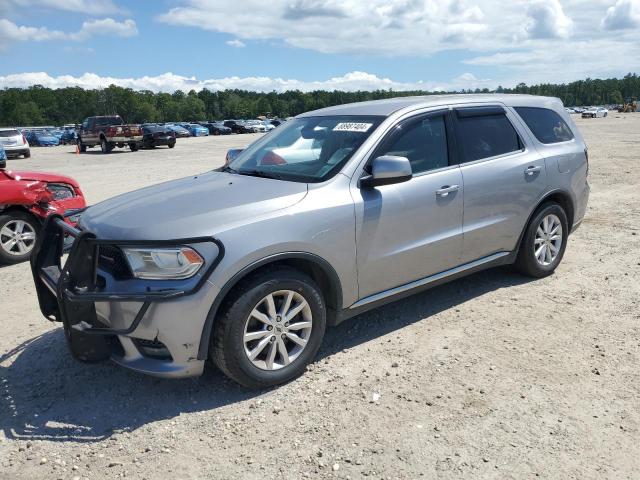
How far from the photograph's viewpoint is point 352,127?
4.24 meters

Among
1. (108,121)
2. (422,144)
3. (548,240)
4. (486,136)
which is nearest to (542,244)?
(548,240)

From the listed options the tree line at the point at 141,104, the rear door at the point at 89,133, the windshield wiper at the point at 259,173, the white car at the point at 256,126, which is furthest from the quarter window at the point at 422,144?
the tree line at the point at 141,104

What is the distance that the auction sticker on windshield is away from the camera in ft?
13.6

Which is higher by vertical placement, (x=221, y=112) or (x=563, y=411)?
(x=221, y=112)

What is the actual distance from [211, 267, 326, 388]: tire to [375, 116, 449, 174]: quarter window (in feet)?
3.92

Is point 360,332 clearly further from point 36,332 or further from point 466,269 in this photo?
point 36,332

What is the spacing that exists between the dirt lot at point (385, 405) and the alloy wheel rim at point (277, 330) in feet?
0.73

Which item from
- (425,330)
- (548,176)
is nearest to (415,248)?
(425,330)

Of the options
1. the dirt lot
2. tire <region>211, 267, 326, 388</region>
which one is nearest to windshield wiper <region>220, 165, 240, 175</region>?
tire <region>211, 267, 326, 388</region>

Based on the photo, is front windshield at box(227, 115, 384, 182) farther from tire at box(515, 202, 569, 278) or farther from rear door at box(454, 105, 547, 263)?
tire at box(515, 202, 569, 278)

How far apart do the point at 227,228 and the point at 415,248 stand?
1.54 m

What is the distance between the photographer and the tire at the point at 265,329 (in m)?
3.27

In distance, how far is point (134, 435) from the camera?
3.13 metres

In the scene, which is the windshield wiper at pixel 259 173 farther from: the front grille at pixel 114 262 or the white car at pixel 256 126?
the white car at pixel 256 126
